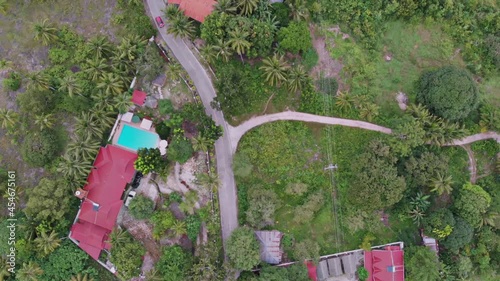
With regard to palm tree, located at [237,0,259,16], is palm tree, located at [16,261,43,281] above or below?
below

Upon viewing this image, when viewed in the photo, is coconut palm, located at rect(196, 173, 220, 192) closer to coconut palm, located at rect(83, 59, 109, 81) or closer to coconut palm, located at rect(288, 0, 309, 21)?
coconut palm, located at rect(83, 59, 109, 81)

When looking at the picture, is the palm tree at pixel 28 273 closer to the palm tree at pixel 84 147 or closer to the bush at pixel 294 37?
the palm tree at pixel 84 147

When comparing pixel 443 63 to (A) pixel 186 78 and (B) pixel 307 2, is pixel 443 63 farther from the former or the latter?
(A) pixel 186 78

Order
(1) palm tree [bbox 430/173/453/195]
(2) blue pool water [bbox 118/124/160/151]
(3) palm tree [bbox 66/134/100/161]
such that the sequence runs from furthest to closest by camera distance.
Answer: (2) blue pool water [bbox 118/124/160/151] < (1) palm tree [bbox 430/173/453/195] < (3) palm tree [bbox 66/134/100/161]

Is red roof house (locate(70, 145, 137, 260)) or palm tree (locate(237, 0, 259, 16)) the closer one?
red roof house (locate(70, 145, 137, 260))

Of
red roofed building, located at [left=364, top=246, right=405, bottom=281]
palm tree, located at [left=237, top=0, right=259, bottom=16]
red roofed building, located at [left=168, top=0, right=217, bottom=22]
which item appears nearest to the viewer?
palm tree, located at [left=237, top=0, right=259, bottom=16]

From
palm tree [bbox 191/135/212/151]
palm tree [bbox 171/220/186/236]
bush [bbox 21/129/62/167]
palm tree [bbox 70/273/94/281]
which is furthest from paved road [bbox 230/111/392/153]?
palm tree [bbox 70/273/94/281]

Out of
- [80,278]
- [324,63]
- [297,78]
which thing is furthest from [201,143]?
[80,278]
